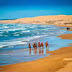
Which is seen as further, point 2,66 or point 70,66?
point 2,66

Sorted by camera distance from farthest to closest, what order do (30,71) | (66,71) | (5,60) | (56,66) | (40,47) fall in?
(40,47) → (5,60) → (56,66) → (30,71) → (66,71)

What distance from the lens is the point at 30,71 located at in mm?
11523

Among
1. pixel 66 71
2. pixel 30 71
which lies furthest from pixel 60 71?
pixel 30 71

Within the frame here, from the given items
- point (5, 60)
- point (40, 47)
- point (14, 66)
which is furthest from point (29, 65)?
point (40, 47)

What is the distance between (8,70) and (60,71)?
11.7 feet

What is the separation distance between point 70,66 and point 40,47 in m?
10.5

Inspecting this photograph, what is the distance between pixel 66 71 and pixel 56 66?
1.76m

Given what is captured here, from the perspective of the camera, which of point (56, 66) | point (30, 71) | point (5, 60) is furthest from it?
point (5, 60)

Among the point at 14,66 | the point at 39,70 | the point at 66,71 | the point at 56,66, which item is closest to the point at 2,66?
the point at 14,66

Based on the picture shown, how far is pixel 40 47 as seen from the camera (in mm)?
22250

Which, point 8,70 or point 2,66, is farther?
point 2,66

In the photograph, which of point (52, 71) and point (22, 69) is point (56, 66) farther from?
point (22, 69)

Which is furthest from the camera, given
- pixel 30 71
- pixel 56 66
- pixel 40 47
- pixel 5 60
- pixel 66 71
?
pixel 40 47

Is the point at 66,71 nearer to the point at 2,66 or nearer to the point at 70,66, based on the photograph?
the point at 70,66
